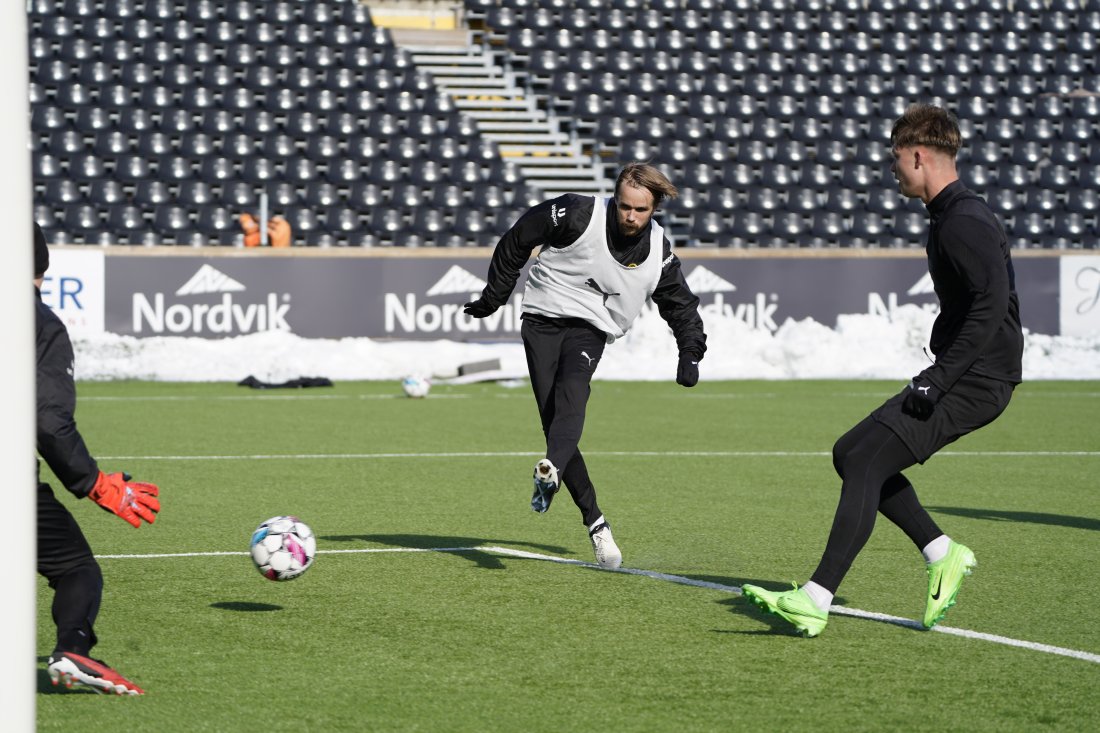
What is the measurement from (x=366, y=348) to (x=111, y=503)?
1792 centimetres

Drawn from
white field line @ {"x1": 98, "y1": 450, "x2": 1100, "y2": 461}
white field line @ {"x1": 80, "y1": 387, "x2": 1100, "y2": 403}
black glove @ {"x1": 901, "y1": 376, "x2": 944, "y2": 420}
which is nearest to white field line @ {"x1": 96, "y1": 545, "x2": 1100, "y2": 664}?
black glove @ {"x1": 901, "y1": 376, "x2": 944, "y2": 420}

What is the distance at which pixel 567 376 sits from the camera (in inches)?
314

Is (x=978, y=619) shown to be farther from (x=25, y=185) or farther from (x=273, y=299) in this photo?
(x=273, y=299)

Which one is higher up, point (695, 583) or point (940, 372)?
point (940, 372)

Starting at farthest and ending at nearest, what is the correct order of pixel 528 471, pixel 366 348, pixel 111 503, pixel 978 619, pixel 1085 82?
pixel 1085 82 → pixel 366 348 → pixel 528 471 → pixel 978 619 → pixel 111 503

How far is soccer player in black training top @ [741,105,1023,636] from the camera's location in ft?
19.6

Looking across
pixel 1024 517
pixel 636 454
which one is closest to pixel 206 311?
pixel 636 454

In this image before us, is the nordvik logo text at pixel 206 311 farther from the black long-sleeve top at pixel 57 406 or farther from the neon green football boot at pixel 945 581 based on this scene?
the black long-sleeve top at pixel 57 406

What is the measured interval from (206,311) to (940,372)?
18.3 meters

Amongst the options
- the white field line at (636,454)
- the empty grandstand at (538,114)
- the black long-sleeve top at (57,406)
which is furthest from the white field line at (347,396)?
the black long-sleeve top at (57,406)

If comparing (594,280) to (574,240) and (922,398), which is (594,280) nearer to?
(574,240)

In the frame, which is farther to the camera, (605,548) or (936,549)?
(605,548)

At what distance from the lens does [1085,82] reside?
1278 inches

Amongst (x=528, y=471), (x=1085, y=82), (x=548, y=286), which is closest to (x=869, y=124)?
(x=1085, y=82)
